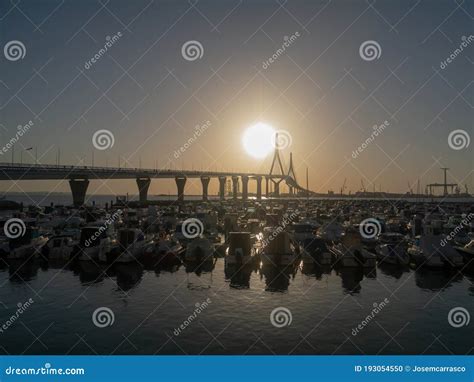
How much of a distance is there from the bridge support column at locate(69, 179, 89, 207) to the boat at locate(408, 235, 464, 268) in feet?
218

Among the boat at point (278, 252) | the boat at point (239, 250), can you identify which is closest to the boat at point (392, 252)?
the boat at point (278, 252)

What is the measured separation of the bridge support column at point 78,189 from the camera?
75062 mm

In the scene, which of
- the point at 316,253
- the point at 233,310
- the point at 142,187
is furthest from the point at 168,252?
the point at 142,187

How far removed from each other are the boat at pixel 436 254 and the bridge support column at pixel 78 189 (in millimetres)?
66355

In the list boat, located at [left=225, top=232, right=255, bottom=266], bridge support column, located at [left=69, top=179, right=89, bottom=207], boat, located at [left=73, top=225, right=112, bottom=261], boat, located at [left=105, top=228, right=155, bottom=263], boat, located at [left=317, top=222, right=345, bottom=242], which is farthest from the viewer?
bridge support column, located at [left=69, top=179, right=89, bottom=207]

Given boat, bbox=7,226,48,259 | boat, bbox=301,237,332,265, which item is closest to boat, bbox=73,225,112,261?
boat, bbox=7,226,48,259

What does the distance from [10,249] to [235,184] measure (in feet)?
429

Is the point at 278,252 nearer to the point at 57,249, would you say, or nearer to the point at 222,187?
the point at 57,249

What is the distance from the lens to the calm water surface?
13.9 meters

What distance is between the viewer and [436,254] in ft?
87.1

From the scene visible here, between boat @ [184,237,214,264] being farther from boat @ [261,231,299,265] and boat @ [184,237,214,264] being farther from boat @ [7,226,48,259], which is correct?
boat @ [7,226,48,259]

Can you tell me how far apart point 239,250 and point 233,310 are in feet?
31.6

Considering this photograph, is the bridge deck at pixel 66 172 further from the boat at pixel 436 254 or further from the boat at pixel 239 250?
the boat at pixel 436 254

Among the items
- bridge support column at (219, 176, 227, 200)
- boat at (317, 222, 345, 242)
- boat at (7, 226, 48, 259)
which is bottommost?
boat at (7, 226, 48, 259)
